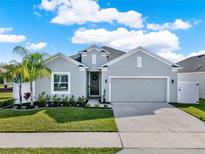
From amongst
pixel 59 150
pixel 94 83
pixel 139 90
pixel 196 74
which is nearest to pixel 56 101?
pixel 94 83

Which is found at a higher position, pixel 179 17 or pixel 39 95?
pixel 179 17

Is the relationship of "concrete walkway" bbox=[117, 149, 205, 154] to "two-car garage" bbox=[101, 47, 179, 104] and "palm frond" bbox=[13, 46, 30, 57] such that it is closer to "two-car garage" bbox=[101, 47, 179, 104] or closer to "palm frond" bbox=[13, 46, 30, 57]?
"two-car garage" bbox=[101, 47, 179, 104]

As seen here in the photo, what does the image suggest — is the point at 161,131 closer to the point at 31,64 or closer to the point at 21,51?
the point at 31,64

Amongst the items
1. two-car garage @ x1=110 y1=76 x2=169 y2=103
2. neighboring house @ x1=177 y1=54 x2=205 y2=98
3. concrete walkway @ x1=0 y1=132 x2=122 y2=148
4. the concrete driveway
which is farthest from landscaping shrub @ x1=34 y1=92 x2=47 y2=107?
neighboring house @ x1=177 y1=54 x2=205 y2=98

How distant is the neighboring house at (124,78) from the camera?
16.9 meters

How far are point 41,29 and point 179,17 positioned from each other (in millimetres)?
13414

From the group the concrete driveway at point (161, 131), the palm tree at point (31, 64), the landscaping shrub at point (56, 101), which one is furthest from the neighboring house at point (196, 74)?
the palm tree at point (31, 64)

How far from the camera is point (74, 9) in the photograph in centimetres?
1498

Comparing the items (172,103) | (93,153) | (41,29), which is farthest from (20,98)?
(172,103)

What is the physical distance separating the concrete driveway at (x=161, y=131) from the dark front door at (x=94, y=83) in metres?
9.11

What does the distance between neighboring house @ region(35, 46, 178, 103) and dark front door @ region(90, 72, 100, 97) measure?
3.13 metres

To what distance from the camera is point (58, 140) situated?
697cm

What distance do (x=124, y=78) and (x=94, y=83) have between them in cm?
418

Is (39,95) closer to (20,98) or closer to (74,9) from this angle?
(20,98)
